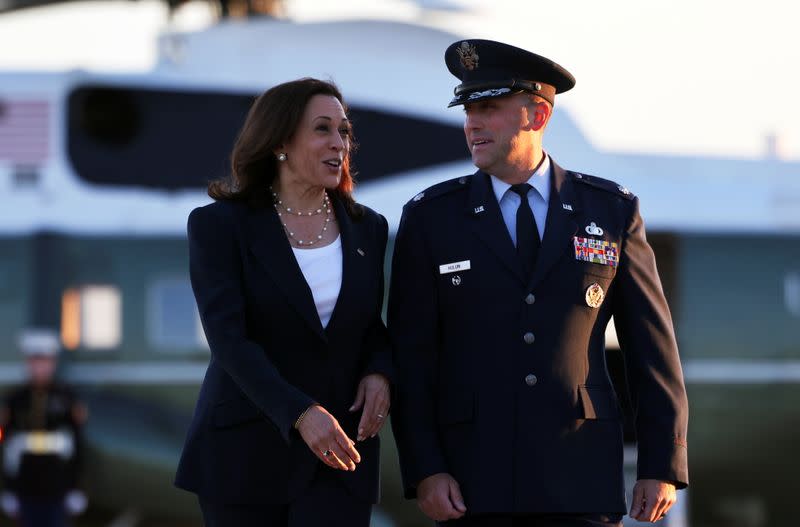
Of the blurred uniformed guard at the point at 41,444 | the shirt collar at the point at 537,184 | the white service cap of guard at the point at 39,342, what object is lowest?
the blurred uniformed guard at the point at 41,444

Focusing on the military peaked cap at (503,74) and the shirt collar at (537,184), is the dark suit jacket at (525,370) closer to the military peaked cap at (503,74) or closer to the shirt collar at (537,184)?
the shirt collar at (537,184)

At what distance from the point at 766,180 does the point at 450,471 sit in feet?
19.4

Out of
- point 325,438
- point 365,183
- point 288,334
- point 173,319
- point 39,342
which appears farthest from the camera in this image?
point 365,183

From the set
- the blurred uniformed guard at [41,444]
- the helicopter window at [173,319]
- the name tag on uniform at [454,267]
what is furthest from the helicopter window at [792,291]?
the name tag on uniform at [454,267]

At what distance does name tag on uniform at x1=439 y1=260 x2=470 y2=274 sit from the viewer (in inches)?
112

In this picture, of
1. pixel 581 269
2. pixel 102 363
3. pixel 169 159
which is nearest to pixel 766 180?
pixel 169 159

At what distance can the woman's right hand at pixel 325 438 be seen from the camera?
8.35ft

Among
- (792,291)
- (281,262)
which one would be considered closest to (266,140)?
(281,262)

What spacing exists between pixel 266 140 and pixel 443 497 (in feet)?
2.74

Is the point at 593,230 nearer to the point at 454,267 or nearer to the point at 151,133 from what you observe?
the point at 454,267

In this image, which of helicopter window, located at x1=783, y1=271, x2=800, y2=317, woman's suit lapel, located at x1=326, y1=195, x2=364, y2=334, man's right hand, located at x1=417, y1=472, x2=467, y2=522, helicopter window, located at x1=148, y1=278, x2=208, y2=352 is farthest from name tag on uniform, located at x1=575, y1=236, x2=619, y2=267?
helicopter window, located at x1=783, y1=271, x2=800, y2=317

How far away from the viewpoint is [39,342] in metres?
7.07

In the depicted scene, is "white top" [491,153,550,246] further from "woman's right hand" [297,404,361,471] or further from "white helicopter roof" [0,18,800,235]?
"white helicopter roof" [0,18,800,235]

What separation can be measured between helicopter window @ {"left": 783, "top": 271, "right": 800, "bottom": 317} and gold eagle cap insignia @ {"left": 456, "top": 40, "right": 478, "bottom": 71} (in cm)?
550
